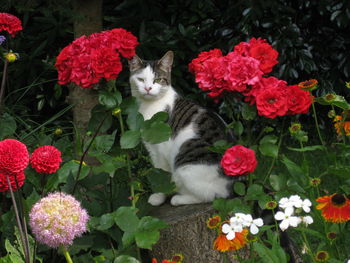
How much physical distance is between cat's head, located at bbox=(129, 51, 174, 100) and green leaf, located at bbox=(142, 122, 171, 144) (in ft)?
2.48

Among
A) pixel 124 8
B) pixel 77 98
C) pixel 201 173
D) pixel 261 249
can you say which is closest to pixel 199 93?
pixel 124 8

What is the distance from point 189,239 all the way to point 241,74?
80cm

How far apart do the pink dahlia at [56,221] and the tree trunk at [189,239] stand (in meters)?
0.97

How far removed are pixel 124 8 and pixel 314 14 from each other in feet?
5.68

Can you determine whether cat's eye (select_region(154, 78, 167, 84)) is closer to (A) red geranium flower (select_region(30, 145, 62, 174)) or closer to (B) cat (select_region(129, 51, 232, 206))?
(B) cat (select_region(129, 51, 232, 206))

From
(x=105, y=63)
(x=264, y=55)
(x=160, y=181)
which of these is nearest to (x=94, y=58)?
(x=105, y=63)

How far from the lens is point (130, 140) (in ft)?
7.73

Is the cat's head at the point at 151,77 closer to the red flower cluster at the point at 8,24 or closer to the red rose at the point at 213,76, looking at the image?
the red rose at the point at 213,76

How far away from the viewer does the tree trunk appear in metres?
2.69

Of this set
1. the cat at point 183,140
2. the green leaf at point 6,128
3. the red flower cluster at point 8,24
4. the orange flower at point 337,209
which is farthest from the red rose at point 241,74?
the green leaf at point 6,128

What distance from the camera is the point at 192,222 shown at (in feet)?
8.84

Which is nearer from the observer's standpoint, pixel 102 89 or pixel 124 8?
pixel 102 89

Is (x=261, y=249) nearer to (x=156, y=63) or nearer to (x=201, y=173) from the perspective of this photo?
(x=201, y=173)

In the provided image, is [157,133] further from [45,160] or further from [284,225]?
[284,225]
